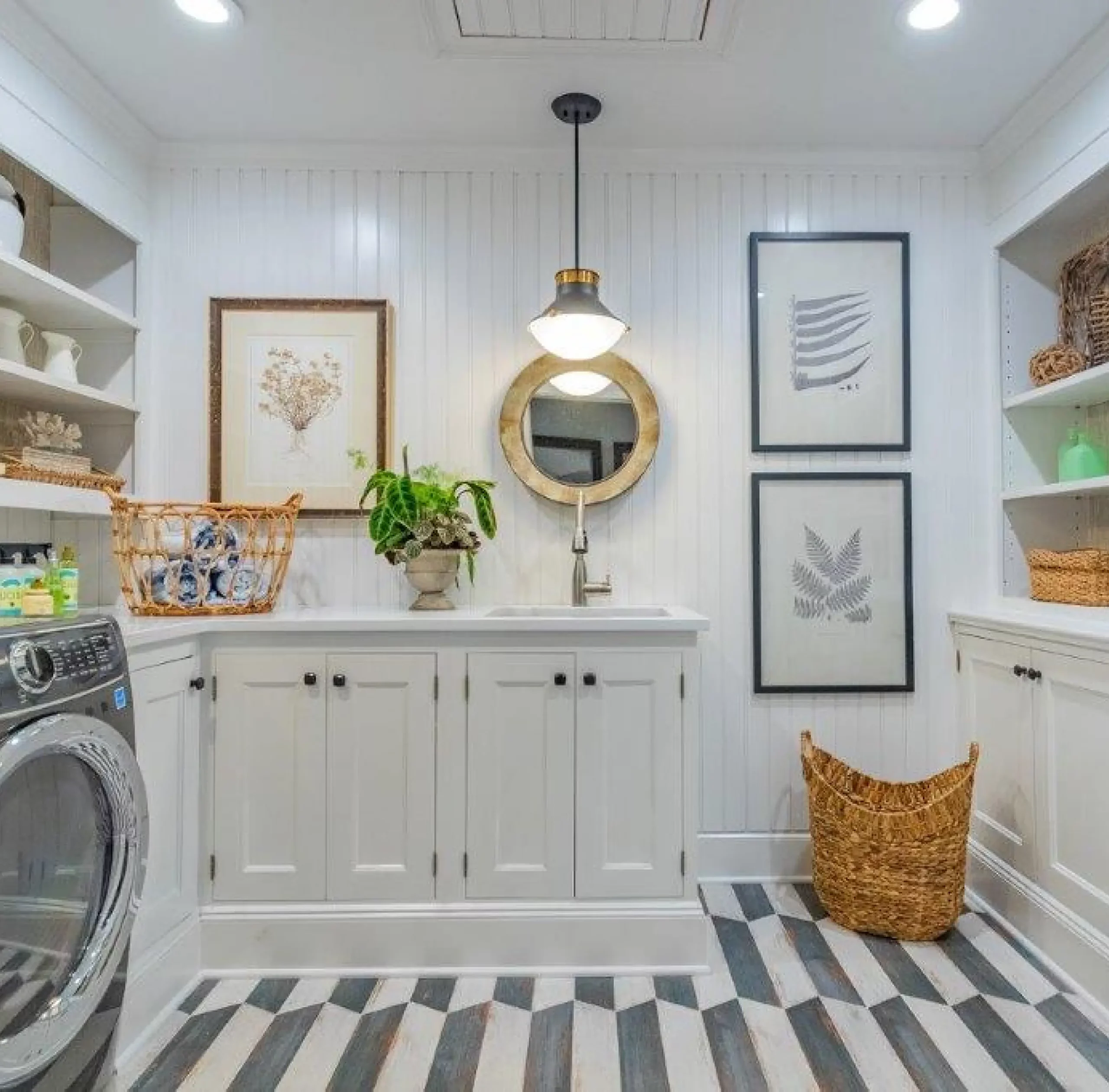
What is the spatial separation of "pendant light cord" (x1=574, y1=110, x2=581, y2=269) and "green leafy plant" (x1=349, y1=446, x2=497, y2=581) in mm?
835

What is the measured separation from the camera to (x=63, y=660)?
3.97 feet

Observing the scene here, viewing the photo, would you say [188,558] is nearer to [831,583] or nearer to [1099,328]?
[831,583]

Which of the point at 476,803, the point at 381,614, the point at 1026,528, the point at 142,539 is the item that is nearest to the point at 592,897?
the point at 476,803

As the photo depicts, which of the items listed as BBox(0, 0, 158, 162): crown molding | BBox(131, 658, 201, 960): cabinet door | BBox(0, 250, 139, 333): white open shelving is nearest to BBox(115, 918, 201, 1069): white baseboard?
BBox(131, 658, 201, 960): cabinet door

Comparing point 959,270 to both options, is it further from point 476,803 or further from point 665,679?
point 476,803

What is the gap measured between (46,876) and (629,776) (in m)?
1.29

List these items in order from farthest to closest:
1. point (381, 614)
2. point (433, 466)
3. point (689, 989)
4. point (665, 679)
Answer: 1. point (433, 466)
2. point (381, 614)
3. point (665, 679)
4. point (689, 989)

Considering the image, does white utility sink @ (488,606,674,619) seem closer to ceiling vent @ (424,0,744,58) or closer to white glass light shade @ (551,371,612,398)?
white glass light shade @ (551,371,612,398)

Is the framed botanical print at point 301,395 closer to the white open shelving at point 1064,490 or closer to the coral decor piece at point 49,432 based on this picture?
the coral decor piece at point 49,432

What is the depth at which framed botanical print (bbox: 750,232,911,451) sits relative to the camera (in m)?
2.45

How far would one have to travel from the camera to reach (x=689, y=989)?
1812mm

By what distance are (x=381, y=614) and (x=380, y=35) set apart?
160 centimetres

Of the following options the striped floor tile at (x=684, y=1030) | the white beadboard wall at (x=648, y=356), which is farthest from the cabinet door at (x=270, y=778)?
the white beadboard wall at (x=648, y=356)

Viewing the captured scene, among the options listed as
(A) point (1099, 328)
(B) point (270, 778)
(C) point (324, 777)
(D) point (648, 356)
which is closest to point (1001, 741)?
(A) point (1099, 328)
